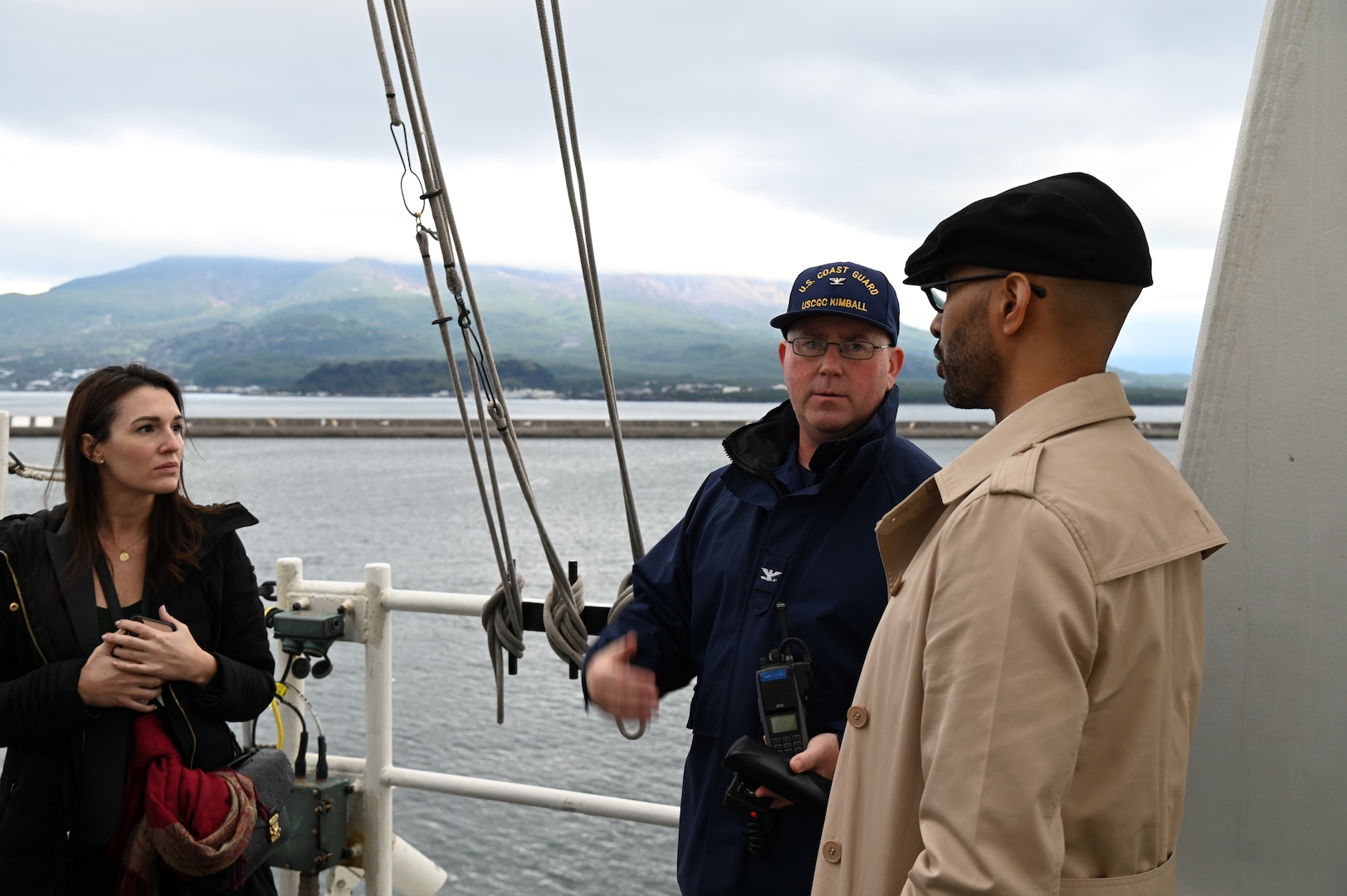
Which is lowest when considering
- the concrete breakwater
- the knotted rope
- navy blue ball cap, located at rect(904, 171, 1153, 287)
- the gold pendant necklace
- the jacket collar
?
the concrete breakwater

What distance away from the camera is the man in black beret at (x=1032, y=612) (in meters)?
1.05

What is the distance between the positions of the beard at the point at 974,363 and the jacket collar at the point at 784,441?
0.65 metres

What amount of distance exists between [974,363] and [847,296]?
A: 822 mm

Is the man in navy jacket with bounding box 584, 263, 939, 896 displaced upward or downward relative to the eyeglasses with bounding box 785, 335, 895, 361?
downward

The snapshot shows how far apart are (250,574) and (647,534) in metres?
24.9

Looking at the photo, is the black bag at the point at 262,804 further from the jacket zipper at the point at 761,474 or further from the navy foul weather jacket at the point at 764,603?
the jacket zipper at the point at 761,474

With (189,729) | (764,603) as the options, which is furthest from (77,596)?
(764,603)

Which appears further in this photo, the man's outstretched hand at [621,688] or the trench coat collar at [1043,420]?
the man's outstretched hand at [621,688]

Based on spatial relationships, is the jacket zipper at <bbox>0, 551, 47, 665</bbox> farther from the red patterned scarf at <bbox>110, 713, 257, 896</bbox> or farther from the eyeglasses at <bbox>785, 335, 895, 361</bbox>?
the eyeglasses at <bbox>785, 335, 895, 361</bbox>

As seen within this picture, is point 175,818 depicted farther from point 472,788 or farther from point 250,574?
point 472,788

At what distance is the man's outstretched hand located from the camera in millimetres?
2057

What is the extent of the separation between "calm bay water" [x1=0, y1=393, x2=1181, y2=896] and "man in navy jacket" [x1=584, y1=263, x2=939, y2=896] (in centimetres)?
120

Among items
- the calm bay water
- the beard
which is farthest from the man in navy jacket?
the calm bay water

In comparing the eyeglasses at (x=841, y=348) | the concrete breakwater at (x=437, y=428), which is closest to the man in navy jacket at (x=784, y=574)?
the eyeglasses at (x=841, y=348)
